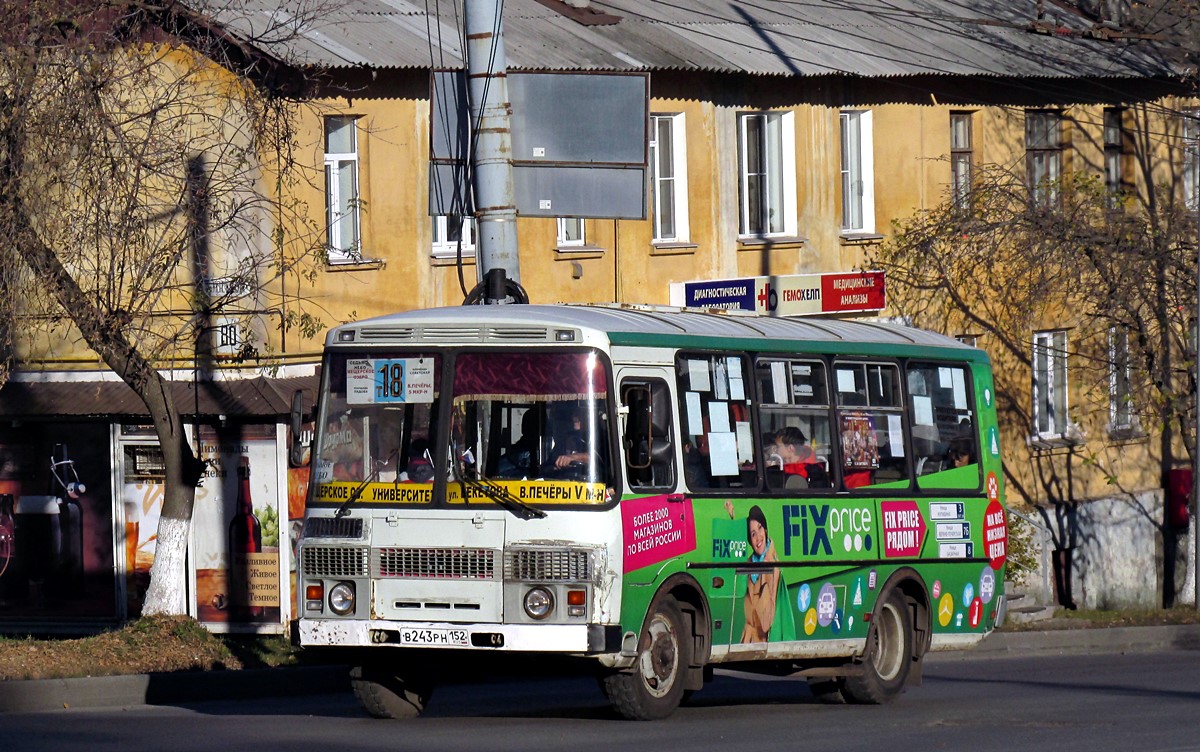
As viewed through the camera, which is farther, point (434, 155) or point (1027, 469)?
point (1027, 469)

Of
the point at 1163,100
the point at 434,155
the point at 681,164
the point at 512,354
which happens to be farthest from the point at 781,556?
the point at 1163,100

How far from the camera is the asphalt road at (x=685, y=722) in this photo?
11445mm

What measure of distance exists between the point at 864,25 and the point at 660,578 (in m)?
18.3

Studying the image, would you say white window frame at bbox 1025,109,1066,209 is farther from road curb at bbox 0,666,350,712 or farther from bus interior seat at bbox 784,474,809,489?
road curb at bbox 0,666,350,712

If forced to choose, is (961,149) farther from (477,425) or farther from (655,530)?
(477,425)

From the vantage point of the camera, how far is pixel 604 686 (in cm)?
1233

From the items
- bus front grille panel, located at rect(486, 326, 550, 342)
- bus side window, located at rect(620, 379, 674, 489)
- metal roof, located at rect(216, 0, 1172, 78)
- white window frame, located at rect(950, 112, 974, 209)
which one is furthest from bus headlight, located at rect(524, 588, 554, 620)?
white window frame, located at rect(950, 112, 974, 209)

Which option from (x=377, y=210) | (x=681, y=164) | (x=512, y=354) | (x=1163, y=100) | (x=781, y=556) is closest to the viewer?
(x=512, y=354)

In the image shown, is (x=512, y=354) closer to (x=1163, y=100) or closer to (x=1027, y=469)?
(x=1027, y=469)

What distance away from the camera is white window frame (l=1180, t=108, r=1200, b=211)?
30047 millimetres

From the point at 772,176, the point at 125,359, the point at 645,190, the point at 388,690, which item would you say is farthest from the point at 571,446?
the point at 772,176

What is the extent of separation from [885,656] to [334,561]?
4624 millimetres

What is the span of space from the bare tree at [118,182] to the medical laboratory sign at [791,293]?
809cm

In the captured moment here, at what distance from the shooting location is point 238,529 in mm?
22078
